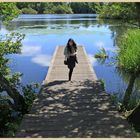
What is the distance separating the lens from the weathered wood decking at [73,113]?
10078 mm

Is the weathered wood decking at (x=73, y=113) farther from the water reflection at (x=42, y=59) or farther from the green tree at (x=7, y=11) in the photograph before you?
the water reflection at (x=42, y=59)

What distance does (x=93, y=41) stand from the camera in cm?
4234

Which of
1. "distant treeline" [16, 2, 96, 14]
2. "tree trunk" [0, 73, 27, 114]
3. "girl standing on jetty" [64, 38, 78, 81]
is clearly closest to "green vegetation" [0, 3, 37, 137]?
"tree trunk" [0, 73, 27, 114]

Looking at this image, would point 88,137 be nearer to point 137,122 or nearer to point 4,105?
point 137,122

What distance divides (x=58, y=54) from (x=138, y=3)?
14.3 meters

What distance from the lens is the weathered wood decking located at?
10.1m

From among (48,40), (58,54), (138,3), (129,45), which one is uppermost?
(138,3)

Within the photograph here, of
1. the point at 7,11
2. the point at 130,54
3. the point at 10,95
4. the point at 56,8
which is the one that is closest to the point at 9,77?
the point at 10,95

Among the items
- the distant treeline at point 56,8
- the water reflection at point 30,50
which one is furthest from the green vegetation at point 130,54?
the distant treeline at point 56,8

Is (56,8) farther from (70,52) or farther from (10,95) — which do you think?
(10,95)

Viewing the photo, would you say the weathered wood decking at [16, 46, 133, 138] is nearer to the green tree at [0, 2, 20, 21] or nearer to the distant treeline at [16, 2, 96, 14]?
the green tree at [0, 2, 20, 21]

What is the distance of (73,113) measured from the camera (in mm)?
11859

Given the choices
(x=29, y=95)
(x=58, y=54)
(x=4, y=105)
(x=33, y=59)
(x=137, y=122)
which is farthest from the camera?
(x=33, y=59)

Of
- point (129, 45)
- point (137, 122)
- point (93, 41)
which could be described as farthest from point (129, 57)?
point (93, 41)
